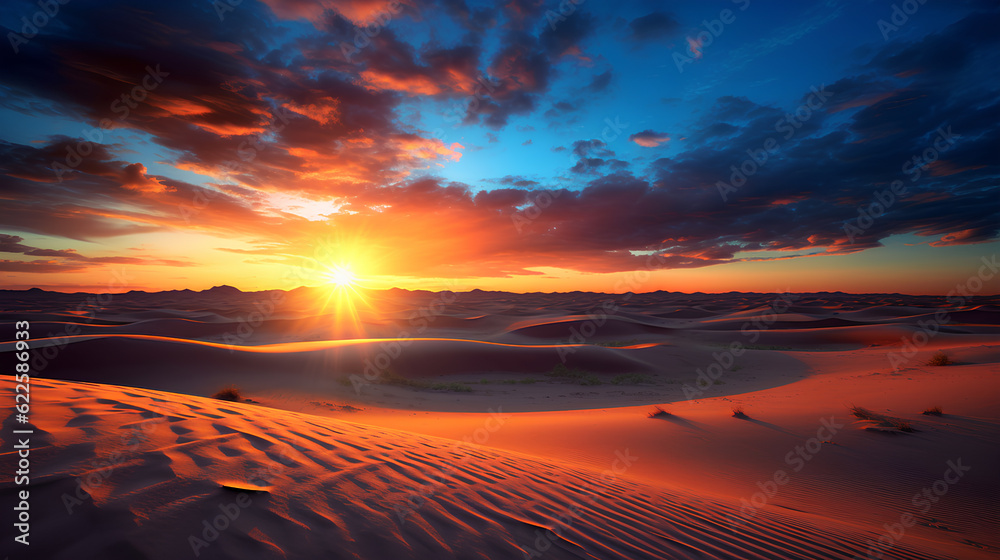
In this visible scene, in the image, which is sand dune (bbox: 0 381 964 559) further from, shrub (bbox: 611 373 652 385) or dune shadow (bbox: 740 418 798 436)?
shrub (bbox: 611 373 652 385)

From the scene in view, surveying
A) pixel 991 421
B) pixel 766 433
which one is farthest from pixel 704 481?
pixel 991 421

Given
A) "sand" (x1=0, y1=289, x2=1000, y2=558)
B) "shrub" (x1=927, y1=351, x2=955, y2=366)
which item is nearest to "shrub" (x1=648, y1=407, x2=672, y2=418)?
"sand" (x1=0, y1=289, x2=1000, y2=558)

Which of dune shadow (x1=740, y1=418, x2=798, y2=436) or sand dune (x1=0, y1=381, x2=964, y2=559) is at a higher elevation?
sand dune (x1=0, y1=381, x2=964, y2=559)

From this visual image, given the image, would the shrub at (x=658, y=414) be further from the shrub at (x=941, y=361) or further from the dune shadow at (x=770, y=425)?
the shrub at (x=941, y=361)

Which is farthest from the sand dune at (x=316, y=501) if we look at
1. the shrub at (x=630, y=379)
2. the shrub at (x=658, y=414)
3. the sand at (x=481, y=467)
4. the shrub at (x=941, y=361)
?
the shrub at (x=941, y=361)

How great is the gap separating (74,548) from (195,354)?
569 inches

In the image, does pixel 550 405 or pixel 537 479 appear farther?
pixel 550 405

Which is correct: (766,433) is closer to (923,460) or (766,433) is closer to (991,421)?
(923,460)

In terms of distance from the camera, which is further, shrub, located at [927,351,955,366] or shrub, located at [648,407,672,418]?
→ shrub, located at [927,351,955,366]

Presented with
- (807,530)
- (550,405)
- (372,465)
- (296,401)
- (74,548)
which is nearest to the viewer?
(74,548)

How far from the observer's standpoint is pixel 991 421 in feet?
22.1

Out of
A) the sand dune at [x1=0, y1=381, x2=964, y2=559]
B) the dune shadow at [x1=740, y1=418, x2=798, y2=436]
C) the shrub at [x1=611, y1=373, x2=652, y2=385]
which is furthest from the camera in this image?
the shrub at [x1=611, y1=373, x2=652, y2=385]

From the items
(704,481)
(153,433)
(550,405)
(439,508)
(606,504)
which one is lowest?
(550,405)

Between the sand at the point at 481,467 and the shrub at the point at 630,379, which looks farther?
the shrub at the point at 630,379
